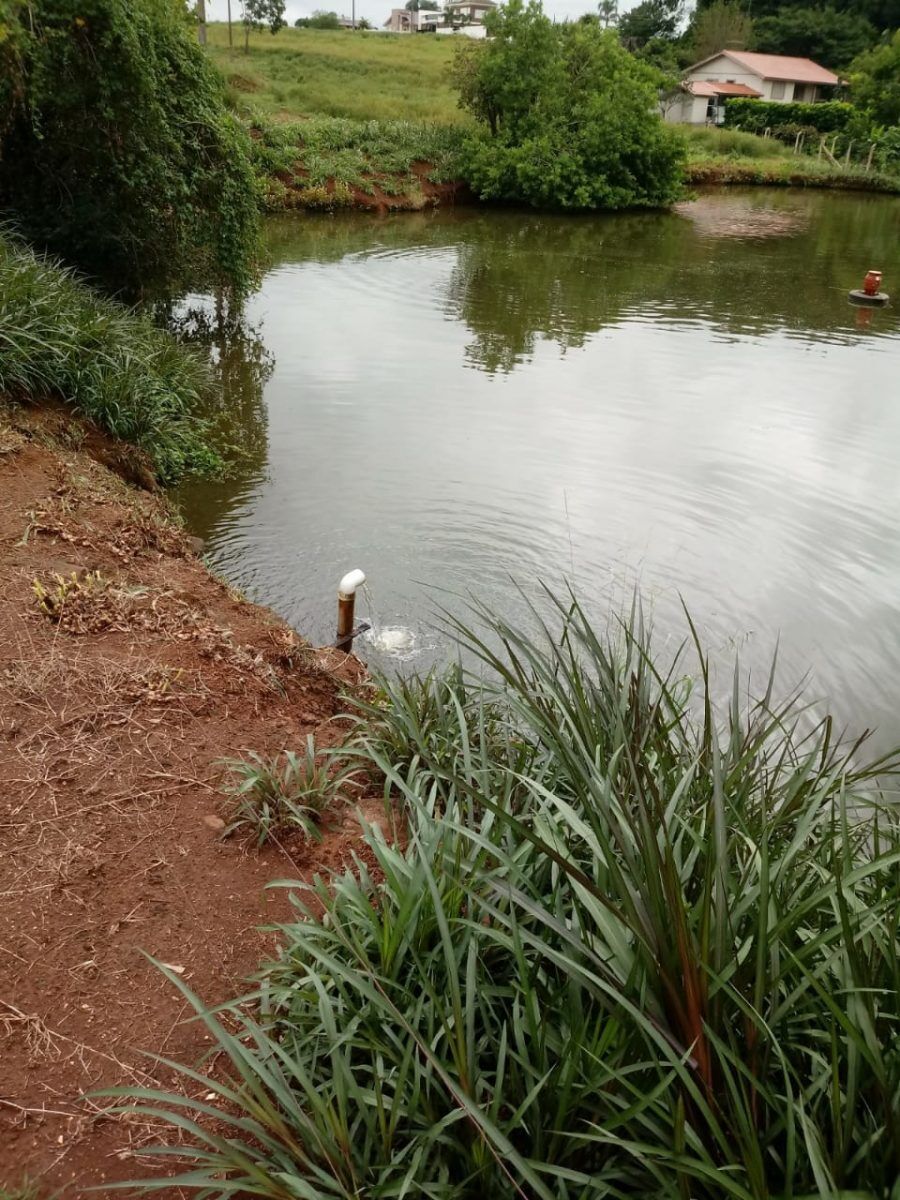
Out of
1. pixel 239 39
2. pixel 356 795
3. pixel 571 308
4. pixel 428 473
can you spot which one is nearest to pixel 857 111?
pixel 239 39

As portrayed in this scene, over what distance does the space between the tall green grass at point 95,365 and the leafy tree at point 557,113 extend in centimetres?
1795

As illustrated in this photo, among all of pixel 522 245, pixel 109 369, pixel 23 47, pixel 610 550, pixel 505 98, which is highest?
pixel 505 98

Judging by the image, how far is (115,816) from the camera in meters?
2.81

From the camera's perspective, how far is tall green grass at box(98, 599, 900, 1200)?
153cm

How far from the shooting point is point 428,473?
796cm

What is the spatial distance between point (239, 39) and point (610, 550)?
43.5 metres

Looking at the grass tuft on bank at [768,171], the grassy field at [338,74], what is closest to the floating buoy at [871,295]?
the grassy field at [338,74]

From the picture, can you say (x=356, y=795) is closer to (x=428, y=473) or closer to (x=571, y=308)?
(x=428, y=473)

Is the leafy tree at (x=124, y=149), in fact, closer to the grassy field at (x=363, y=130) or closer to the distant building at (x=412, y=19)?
the grassy field at (x=363, y=130)

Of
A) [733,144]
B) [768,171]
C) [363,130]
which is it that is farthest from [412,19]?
[363,130]

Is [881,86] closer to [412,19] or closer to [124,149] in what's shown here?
[124,149]

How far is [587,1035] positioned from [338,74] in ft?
130

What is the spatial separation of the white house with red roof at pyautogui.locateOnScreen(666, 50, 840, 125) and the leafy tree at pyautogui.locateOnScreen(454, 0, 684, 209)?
883 inches

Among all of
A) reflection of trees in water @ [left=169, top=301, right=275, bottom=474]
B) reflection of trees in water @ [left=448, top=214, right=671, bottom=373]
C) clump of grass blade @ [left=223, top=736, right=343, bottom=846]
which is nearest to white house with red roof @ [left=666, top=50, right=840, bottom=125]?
reflection of trees in water @ [left=448, top=214, right=671, bottom=373]
